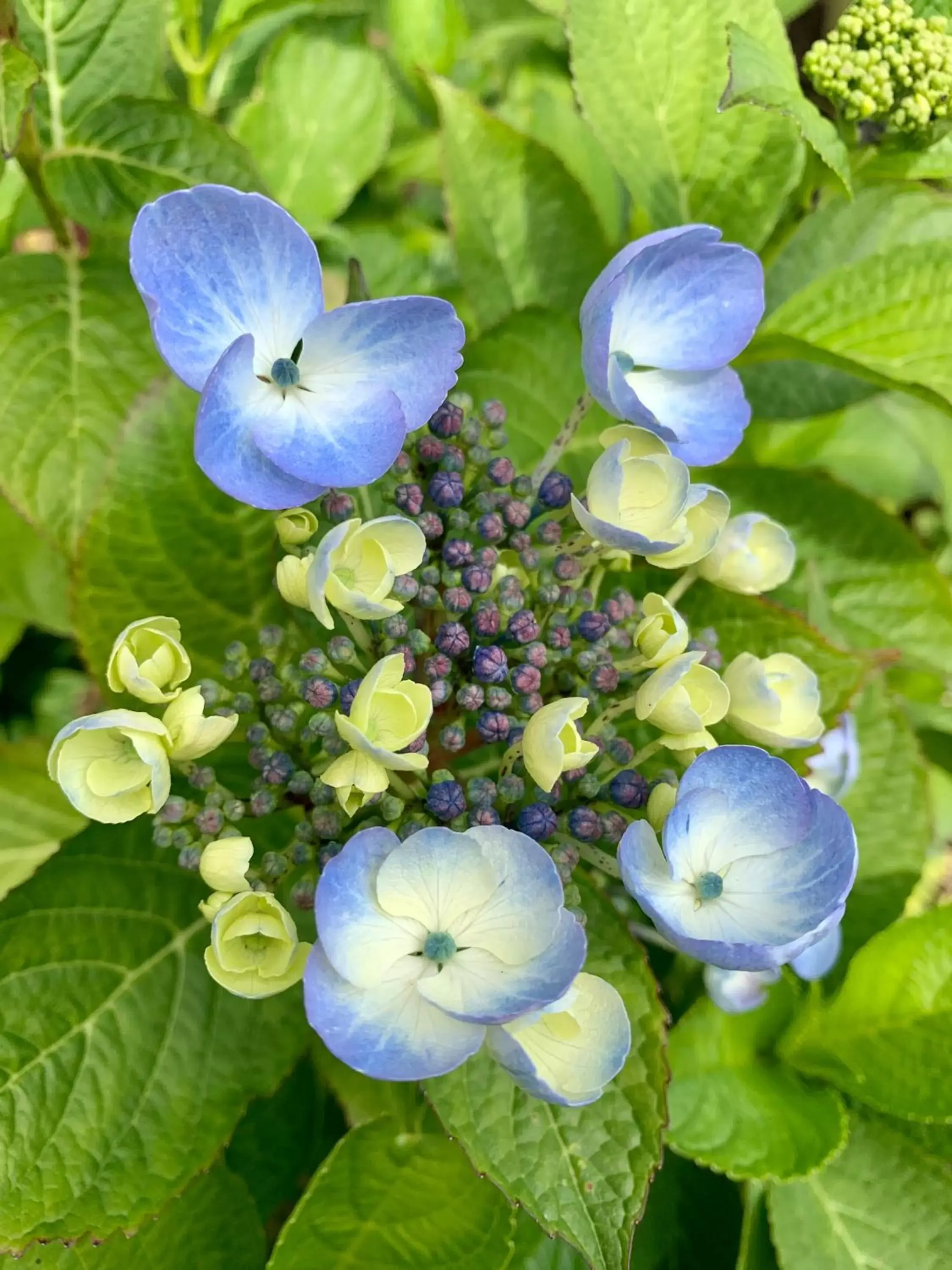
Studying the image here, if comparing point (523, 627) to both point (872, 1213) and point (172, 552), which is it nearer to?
point (172, 552)

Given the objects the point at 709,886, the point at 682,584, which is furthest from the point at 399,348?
the point at 709,886

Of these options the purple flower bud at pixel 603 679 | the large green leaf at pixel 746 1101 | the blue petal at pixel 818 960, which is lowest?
the large green leaf at pixel 746 1101

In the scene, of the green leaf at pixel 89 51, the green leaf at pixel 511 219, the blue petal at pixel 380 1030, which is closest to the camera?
the blue petal at pixel 380 1030

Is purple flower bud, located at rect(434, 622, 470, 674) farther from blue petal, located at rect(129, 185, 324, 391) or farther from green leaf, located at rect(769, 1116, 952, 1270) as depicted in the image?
green leaf, located at rect(769, 1116, 952, 1270)

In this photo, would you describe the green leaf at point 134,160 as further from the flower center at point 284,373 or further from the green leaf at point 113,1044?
the green leaf at point 113,1044

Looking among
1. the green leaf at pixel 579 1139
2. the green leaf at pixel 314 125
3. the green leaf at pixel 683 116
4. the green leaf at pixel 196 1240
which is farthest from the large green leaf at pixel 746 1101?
the green leaf at pixel 314 125
